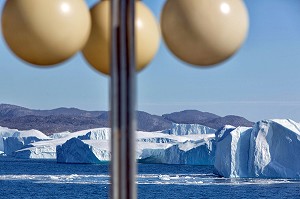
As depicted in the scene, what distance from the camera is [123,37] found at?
2.30 feet

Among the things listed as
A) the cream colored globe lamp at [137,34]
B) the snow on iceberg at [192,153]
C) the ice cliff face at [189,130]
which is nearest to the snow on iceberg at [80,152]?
the snow on iceberg at [192,153]

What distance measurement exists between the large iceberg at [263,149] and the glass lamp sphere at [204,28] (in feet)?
51.3

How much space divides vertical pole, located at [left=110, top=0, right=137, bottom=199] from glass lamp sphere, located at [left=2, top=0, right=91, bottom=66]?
0.05 metres

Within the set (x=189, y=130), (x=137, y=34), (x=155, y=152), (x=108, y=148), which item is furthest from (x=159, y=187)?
(x=137, y=34)

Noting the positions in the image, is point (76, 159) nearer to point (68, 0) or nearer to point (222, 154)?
point (222, 154)

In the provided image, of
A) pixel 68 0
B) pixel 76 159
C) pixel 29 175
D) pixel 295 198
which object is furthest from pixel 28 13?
pixel 29 175

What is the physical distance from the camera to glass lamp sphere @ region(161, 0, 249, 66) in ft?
2.41

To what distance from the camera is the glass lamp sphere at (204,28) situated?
74cm

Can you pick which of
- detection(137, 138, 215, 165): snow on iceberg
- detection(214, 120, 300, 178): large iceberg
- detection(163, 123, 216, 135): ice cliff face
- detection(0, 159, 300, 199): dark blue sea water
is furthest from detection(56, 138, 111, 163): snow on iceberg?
detection(163, 123, 216, 135): ice cliff face

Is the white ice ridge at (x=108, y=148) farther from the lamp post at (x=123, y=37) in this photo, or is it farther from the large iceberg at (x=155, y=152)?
the lamp post at (x=123, y=37)

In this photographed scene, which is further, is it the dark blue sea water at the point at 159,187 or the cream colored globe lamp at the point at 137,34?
Answer: the dark blue sea water at the point at 159,187

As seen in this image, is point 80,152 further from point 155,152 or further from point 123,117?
point 123,117

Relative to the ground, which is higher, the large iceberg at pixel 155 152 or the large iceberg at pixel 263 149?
the large iceberg at pixel 155 152

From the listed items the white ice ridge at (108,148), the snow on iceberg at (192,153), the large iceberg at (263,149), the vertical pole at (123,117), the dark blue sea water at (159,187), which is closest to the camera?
the vertical pole at (123,117)
